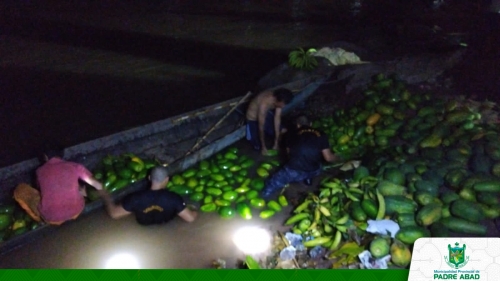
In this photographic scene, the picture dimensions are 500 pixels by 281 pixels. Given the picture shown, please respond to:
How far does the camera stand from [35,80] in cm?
1128

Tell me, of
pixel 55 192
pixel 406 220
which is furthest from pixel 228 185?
pixel 406 220

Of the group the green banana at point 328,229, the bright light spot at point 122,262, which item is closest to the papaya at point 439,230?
the green banana at point 328,229

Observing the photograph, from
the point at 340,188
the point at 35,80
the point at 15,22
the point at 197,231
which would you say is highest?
the point at 15,22

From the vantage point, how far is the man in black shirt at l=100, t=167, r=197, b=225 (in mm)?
5484

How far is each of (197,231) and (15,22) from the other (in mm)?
15308

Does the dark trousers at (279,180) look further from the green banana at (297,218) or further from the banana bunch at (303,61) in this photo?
the banana bunch at (303,61)

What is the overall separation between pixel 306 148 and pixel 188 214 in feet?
7.45

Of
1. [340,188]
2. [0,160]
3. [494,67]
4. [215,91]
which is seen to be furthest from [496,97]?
[0,160]

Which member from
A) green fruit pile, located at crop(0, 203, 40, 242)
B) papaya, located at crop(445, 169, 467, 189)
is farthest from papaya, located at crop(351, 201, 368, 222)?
green fruit pile, located at crop(0, 203, 40, 242)

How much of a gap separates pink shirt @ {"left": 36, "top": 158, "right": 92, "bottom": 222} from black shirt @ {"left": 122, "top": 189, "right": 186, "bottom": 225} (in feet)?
2.45

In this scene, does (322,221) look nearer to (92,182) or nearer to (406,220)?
(406,220)

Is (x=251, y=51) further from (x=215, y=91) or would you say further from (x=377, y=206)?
(x=377, y=206)

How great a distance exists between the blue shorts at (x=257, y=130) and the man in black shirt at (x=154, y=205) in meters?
2.64

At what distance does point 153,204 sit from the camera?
5531 mm
